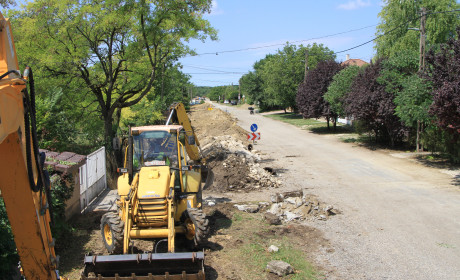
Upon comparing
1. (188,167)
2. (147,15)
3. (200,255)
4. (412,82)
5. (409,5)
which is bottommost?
(200,255)

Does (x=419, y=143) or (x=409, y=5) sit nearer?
(x=419, y=143)

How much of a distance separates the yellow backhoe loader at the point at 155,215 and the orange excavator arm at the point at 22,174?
7.94 ft

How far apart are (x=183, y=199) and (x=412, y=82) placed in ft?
51.6

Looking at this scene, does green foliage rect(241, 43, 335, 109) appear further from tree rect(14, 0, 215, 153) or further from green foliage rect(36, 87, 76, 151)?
green foliage rect(36, 87, 76, 151)

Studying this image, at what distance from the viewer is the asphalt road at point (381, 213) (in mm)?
8945

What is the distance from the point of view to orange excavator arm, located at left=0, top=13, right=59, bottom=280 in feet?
12.8

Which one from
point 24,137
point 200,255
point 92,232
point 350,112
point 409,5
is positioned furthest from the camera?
point 409,5

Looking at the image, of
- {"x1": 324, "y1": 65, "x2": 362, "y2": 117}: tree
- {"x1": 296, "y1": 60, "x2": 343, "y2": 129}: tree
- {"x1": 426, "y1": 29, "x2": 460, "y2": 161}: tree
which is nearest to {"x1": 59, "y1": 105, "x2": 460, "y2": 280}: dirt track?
{"x1": 426, "y1": 29, "x2": 460, "y2": 161}: tree

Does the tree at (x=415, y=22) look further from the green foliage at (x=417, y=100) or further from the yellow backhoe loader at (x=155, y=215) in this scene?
the yellow backhoe loader at (x=155, y=215)

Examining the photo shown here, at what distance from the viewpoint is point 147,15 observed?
644 inches

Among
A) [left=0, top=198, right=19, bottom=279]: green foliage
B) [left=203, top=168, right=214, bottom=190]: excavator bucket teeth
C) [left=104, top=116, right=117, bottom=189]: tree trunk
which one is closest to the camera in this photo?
[left=0, top=198, right=19, bottom=279]: green foliage

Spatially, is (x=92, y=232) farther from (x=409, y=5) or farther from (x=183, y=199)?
(x=409, y=5)

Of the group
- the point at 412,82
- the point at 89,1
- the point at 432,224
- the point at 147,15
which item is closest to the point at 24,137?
the point at 432,224

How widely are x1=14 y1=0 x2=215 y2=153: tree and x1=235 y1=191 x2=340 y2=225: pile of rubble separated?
7.15m
